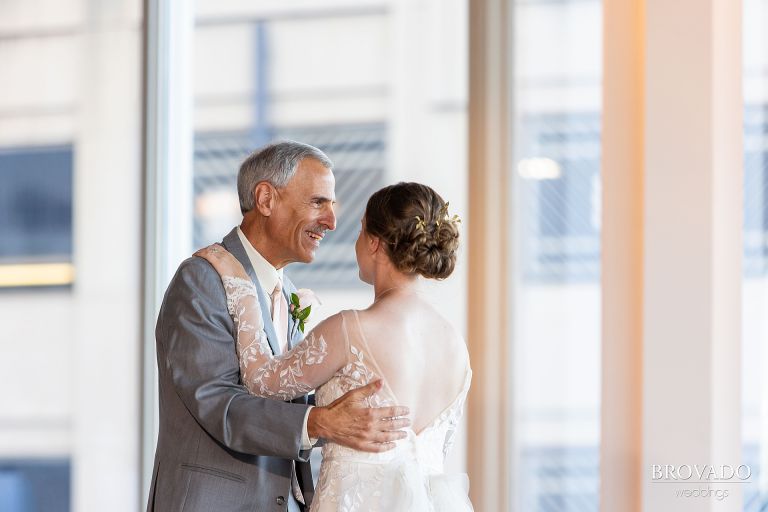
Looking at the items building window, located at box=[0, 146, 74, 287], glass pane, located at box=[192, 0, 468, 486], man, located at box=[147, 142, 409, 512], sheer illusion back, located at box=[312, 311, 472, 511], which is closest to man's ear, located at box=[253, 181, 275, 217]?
man, located at box=[147, 142, 409, 512]

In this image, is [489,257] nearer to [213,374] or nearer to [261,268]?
[261,268]

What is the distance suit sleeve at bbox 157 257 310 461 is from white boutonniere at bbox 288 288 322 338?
31 cm

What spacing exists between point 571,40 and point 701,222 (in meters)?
0.85

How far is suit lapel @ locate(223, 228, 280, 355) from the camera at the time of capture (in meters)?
2.37

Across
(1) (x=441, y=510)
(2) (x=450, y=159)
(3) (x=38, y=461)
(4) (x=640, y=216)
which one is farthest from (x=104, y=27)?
(1) (x=441, y=510)

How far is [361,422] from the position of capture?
6.84 feet

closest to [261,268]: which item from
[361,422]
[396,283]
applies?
[396,283]

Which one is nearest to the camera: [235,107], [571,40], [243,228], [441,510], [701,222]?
[441,510]

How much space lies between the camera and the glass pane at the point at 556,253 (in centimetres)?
326

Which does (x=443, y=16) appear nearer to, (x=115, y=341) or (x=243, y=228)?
(x=243, y=228)

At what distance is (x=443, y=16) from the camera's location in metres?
3.54

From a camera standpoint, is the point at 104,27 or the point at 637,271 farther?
the point at 104,27

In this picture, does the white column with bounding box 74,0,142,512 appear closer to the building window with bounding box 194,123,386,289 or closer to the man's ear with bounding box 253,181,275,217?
the building window with bounding box 194,123,386,289

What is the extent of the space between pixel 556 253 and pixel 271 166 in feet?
4.04
